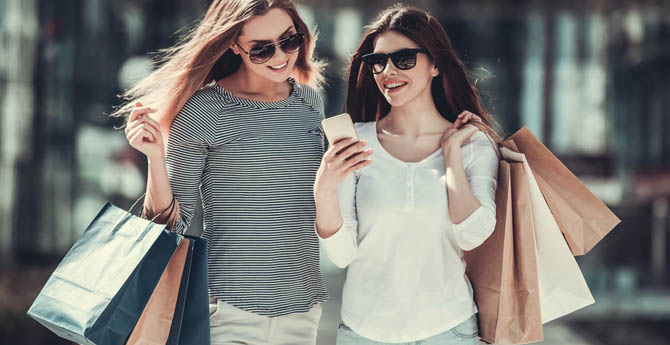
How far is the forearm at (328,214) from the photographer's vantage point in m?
2.11

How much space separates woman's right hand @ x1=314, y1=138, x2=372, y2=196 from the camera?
2.06 meters

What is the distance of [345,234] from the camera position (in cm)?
215

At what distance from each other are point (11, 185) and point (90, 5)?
2.07 metres

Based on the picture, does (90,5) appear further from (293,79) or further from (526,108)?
(293,79)

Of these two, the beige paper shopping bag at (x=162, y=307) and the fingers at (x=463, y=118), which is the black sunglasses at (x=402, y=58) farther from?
the beige paper shopping bag at (x=162, y=307)

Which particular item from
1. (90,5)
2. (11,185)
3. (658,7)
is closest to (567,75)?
(658,7)

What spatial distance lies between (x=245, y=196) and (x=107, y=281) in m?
0.50

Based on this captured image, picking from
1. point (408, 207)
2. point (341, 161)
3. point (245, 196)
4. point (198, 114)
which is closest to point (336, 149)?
point (341, 161)

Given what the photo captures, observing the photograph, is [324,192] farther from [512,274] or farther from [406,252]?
[512,274]

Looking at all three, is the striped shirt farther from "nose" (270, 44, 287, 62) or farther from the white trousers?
"nose" (270, 44, 287, 62)

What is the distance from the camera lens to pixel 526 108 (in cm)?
909

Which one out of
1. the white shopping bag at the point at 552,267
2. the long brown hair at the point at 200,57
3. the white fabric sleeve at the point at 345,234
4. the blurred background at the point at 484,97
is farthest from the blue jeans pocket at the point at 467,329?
the blurred background at the point at 484,97

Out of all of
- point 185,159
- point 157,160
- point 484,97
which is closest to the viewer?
point 157,160

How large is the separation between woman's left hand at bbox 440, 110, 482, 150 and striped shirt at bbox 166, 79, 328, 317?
45cm
